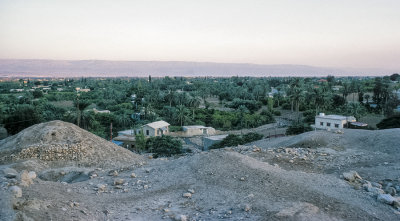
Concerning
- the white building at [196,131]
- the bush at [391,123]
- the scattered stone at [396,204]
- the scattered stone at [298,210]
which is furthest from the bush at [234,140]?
the scattered stone at [298,210]

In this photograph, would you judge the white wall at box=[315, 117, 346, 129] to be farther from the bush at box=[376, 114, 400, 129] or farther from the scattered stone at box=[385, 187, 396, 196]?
the scattered stone at box=[385, 187, 396, 196]

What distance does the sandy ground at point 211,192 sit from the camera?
6.76m

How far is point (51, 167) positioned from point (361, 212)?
12675mm

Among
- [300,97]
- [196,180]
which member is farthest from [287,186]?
[300,97]

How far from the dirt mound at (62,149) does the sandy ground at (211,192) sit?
183 centimetres

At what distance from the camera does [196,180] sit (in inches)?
362

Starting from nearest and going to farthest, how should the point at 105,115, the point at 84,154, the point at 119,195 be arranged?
the point at 119,195
the point at 84,154
the point at 105,115

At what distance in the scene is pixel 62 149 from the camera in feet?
48.5

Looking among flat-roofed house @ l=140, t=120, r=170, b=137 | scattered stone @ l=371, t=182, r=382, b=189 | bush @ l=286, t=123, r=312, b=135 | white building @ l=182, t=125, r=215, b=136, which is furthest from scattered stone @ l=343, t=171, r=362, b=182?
white building @ l=182, t=125, r=215, b=136

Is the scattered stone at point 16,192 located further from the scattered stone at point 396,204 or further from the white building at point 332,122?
the white building at point 332,122

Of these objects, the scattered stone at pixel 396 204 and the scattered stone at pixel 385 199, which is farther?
the scattered stone at pixel 385 199

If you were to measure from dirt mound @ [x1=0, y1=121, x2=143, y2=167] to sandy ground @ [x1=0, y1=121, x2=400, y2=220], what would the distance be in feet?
6.00

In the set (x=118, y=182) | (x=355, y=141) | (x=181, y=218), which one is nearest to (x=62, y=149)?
(x=118, y=182)

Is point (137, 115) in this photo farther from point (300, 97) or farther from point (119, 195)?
point (119, 195)
